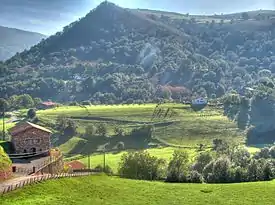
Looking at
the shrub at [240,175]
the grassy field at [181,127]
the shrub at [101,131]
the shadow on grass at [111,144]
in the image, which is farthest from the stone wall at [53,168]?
the grassy field at [181,127]

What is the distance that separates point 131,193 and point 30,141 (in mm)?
25150

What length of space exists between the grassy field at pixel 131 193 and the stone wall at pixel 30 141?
1684 centimetres

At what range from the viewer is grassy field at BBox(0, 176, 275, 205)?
4534 centimetres

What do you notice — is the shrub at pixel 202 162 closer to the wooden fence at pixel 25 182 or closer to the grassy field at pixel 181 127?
the wooden fence at pixel 25 182

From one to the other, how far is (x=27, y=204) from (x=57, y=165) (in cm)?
2622

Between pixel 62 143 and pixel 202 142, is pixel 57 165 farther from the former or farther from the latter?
pixel 202 142

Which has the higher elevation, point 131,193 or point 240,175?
point 131,193

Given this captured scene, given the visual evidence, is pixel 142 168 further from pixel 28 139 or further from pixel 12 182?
pixel 12 182

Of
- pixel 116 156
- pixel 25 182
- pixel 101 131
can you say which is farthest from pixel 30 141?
pixel 101 131

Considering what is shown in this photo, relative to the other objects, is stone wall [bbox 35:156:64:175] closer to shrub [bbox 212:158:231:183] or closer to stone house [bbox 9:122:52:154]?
stone house [bbox 9:122:52:154]

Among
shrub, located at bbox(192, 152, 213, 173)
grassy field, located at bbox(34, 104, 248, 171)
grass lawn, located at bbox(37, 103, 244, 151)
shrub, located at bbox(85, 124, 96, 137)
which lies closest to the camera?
shrub, located at bbox(192, 152, 213, 173)

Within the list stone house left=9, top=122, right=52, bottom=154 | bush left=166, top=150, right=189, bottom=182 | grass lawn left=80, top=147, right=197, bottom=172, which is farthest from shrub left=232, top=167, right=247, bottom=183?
grass lawn left=80, top=147, right=197, bottom=172

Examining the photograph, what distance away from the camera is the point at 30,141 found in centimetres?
7038

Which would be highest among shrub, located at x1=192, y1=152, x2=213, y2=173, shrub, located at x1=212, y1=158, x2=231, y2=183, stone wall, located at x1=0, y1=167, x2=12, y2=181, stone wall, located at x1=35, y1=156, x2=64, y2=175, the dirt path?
stone wall, located at x1=0, y1=167, x2=12, y2=181
